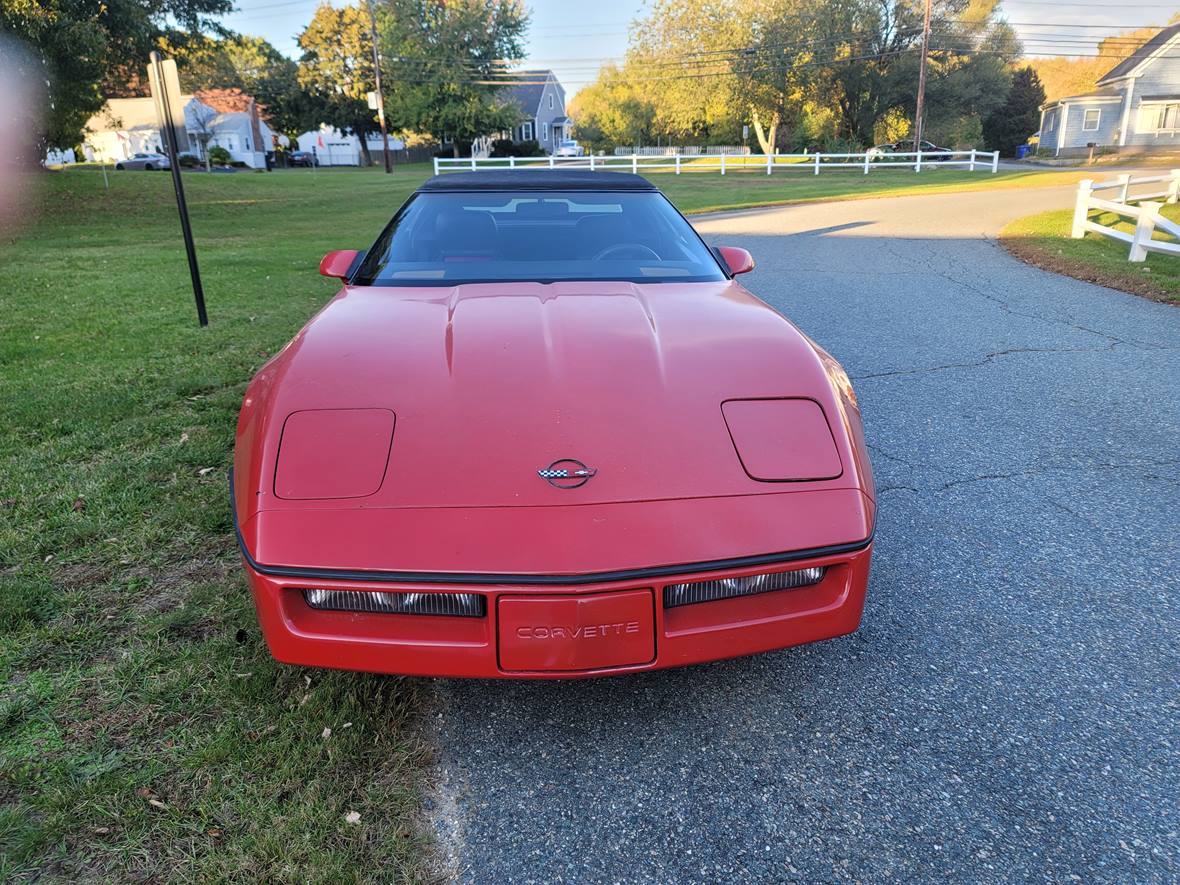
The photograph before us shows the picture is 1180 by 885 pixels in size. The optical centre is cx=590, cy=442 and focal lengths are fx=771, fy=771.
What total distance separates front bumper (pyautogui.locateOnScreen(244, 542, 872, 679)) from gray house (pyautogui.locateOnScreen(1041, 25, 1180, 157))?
171ft

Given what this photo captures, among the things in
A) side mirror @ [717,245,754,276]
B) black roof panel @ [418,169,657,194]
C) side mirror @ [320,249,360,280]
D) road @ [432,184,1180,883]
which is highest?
black roof panel @ [418,169,657,194]

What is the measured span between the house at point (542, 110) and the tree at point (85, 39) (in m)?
50.8

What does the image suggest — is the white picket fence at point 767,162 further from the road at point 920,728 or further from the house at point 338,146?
the house at point 338,146

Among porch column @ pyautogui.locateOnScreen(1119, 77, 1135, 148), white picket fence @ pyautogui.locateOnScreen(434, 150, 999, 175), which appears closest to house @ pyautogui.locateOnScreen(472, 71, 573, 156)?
white picket fence @ pyautogui.locateOnScreen(434, 150, 999, 175)

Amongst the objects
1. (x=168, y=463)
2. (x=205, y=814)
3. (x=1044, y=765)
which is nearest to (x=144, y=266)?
(x=168, y=463)

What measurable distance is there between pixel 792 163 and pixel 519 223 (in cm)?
3199

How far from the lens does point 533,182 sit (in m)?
3.76

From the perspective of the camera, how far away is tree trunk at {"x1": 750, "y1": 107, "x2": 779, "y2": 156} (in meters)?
45.4

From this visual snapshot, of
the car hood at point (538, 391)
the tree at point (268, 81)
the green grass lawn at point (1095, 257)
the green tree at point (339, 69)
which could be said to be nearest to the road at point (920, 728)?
the car hood at point (538, 391)

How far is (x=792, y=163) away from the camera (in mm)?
32344

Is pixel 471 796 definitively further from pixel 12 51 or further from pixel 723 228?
pixel 12 51

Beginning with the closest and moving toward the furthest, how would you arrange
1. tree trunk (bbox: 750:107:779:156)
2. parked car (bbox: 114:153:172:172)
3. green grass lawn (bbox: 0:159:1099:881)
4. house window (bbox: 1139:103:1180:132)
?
green grass lawn (bbox: 0:159:1099:881) < house window (bbox: 1139:103:1180:132) < tree trunk (bbox: 750:107:779:156) < parked car (bbox: 114:153:172:172)

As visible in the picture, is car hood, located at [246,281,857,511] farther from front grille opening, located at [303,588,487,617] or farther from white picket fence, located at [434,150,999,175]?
white picket fence, located at [434,150,999,175]

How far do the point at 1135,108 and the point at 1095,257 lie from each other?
145 ft
